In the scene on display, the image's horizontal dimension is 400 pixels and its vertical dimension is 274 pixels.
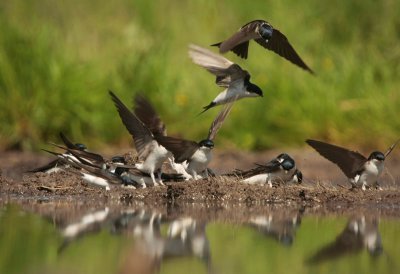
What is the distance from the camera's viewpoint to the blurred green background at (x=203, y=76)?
538 inches

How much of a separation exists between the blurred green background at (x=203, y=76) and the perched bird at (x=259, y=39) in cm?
280

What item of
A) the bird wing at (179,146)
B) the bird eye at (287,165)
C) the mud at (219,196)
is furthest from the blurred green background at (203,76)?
the bird wing at (179,146)

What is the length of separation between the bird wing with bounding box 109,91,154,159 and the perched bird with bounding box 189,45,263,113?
2.87 ft

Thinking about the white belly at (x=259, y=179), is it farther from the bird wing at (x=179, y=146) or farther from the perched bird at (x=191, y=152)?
the bird wing at (x=179, y=146)

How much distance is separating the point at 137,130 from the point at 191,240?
2.71m

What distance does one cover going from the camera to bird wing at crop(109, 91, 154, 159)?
9828mm

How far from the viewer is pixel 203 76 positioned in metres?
14.4

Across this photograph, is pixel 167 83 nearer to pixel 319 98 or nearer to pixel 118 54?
pixel 118 54

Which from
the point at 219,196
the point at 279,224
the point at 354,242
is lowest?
the point at 354,242

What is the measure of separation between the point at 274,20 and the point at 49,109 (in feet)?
10.9

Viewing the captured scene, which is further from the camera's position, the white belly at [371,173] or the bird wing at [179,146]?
the white belly at [371,173]

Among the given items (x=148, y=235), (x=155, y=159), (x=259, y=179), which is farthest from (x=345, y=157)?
(x=148, y=235)

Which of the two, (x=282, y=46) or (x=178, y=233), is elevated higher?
(x=282, y=46)

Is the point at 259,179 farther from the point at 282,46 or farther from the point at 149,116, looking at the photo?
the point at 282,46
